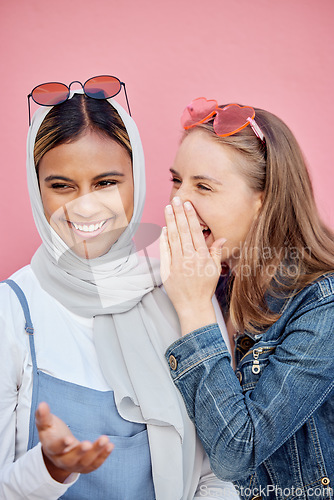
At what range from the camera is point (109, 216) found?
1.23 m

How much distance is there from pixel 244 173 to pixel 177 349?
49 cm

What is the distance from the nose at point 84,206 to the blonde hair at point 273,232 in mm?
392

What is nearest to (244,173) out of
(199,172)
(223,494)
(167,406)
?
(199,172)

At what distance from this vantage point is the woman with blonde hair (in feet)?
3.81

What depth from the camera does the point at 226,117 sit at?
1.40 meters

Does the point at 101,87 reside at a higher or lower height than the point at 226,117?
higher

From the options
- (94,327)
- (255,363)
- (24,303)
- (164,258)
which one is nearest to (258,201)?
(164,258)

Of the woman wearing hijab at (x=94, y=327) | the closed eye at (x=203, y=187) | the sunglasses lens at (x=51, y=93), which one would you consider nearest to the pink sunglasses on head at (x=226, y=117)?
the closed eye at (x=203, y=187)

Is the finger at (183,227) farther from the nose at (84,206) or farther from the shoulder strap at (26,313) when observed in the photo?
the shoulder strap at (26,313)

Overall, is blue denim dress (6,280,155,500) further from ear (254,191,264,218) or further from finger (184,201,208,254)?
ear (254,191,264,218)

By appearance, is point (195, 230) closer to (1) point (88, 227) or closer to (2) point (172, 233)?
(2) point (172, 233)

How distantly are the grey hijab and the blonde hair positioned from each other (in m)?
0.22

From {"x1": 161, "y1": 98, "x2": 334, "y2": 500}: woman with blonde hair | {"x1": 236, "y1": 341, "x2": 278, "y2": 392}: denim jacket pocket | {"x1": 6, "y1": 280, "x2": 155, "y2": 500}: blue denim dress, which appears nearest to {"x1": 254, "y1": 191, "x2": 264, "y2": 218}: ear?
{"x1": 161, "y1": 98, "x2": 334, "y2": 500}: woman with blonde hair

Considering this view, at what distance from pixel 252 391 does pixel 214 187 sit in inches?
19.8
